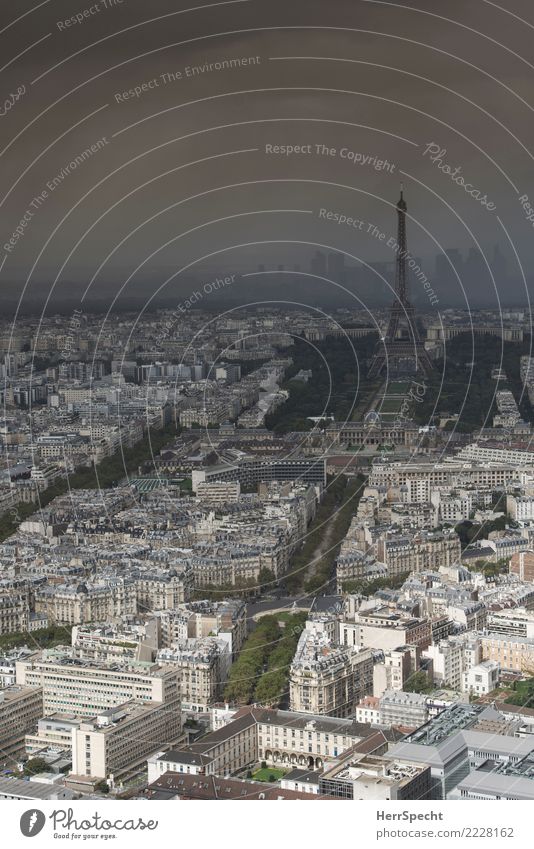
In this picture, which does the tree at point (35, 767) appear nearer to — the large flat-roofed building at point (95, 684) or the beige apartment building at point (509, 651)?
the large flat-roofed building at point (95, 684)

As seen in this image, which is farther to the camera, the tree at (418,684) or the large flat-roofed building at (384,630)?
the large flat-roofed building at (384,630)

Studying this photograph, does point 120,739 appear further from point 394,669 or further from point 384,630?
point 384,630

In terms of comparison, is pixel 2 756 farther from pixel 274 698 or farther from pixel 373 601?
pixel 373 601

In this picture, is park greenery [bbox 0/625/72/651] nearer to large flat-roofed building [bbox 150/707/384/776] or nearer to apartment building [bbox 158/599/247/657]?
apartment building [bbox 158/599/247/657]

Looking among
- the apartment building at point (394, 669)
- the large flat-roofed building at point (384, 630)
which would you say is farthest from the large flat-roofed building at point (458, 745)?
the large flat-roofed building at point (384, 630)

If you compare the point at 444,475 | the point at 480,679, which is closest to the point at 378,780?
the point at 480,679

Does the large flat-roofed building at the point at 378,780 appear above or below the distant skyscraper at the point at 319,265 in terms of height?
below
